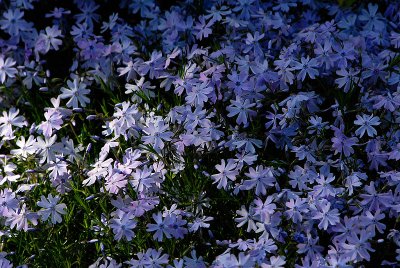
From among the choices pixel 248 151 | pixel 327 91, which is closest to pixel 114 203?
pixel 248 151

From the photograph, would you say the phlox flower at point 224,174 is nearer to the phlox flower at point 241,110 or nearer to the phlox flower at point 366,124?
the phlox flower at point 241,110

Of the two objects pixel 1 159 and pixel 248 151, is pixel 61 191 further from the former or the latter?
pixel 248 151

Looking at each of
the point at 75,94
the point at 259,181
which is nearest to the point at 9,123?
the point at 75,94

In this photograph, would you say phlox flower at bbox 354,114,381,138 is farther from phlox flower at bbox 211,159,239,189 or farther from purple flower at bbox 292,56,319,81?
phlox flower at bbox 211,159,239,189

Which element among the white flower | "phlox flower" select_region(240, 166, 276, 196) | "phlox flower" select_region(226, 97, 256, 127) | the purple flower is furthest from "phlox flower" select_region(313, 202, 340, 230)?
the white flower

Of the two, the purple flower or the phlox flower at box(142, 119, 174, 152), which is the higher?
the purple flower

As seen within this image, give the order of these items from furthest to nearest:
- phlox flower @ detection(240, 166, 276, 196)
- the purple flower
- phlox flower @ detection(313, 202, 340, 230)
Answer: the purple flower < phlox flower @ detection(240, 166, 276, 196) < phlox flower @ detection(313, 202, 340, 230)

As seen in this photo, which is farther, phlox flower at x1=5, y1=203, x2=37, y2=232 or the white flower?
the white flower

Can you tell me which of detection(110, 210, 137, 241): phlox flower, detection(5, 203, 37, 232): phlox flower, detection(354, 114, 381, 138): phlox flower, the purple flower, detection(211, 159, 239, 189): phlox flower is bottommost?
detection(5, 203, 37, 232): phlox flower

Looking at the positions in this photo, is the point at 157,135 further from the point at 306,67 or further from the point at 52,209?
the point at 306,67
